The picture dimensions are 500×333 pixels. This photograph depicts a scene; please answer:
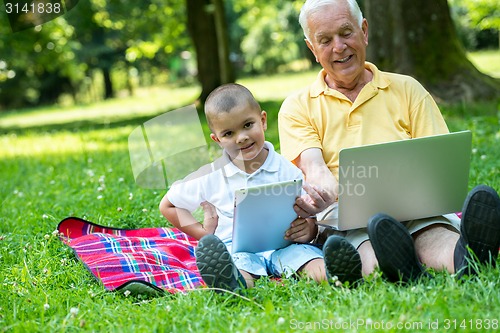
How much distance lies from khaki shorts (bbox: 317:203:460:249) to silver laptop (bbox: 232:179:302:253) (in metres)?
0.23

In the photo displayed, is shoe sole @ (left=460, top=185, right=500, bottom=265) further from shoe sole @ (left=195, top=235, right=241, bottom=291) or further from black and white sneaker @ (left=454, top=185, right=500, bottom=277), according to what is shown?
shoe sole @ (left=195, top=235, right=241, bottom=291)

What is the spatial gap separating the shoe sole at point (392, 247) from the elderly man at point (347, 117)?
0.10 m

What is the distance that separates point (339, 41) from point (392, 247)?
1112 millimetres

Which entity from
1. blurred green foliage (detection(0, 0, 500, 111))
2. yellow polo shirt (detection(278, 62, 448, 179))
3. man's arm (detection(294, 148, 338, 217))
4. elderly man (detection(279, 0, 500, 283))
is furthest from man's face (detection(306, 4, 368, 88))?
blurred green foliage (detection(0, 0, 500, 111))

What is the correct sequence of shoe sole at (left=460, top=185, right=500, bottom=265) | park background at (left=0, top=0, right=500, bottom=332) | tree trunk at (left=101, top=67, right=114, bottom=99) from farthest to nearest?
tree trunk at (left=101, top=67, right=114, bottom=99), shoe sole at (left=460, top=185, right=500, bottom=265), park background at (left=0, top=0, right=500, bottom=332)

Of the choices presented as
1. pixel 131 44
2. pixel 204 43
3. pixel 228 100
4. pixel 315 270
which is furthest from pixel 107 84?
pixel 315 270

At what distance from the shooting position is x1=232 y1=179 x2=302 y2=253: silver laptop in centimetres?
284

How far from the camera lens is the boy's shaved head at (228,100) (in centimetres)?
308

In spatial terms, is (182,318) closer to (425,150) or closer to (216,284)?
(216,284)

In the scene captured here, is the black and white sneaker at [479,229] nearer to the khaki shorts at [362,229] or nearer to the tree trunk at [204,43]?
the khaki shorts at [362,229]

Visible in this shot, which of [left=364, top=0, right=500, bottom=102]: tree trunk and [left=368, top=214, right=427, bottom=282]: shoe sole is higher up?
[left=364, top=0, right=500, bottom=102]: tree trunk

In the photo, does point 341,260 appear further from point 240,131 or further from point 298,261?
point 240,131

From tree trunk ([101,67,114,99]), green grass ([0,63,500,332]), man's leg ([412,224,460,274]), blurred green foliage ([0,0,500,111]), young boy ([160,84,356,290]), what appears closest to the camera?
green grass ([0,63,500,332])

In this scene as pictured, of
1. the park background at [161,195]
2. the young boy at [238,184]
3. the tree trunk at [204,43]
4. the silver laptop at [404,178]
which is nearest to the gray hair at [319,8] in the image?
the young boy at [238,184]
